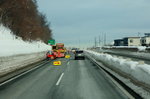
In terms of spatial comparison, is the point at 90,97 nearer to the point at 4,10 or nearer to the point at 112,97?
the point at 112,97

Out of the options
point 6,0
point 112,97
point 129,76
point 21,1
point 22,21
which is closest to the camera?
point 112,97

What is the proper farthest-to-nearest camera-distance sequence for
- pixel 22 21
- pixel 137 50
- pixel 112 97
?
pixel 22 21 → pixel 137 50 → pixel 112 97

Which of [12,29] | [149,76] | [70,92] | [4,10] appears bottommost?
[70,92]

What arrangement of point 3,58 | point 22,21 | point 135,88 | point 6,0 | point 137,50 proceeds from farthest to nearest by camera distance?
1. point 22,21
2. point 6,0
3. point 137,50
4. point 3,58
5. point 135,88

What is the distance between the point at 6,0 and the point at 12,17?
5.66 metres

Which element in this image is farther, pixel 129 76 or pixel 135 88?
pixel 129 76

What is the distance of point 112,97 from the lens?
8.57 meters

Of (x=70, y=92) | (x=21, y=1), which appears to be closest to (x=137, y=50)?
(x=21, y=1)

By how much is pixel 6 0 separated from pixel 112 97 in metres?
44.9

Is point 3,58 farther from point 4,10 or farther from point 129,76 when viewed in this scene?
point 4,10

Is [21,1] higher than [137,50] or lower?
higher

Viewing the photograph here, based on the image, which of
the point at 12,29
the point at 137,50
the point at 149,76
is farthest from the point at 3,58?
the point at 12,29

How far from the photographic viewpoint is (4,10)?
49.0 m

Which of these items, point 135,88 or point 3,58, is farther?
point 3,58
